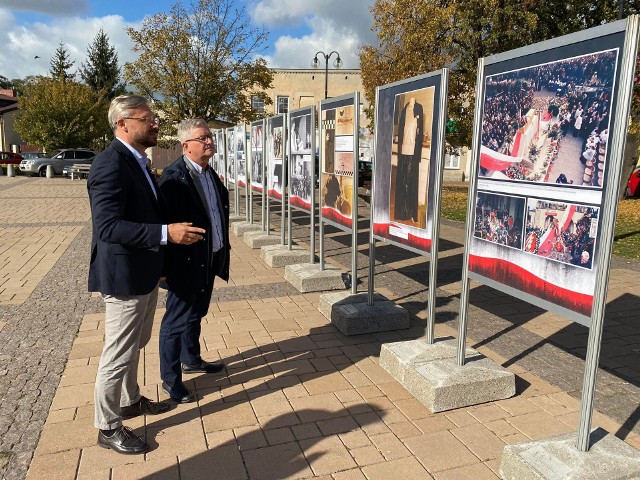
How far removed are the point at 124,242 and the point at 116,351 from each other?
63 centimetres

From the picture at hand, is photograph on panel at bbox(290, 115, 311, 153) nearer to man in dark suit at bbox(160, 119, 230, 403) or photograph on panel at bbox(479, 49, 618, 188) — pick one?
man in dark suit at bbox(160, 119, 230, 403)

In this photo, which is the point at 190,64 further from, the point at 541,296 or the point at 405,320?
the point at 541,296

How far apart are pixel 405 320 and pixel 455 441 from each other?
6.19 feet

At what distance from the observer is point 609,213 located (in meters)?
2.30

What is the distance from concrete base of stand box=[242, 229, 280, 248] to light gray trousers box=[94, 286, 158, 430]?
5.88 m

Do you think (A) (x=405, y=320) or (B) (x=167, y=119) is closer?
(A) (x=405, y=320)

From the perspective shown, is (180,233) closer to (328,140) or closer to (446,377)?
(446,377)

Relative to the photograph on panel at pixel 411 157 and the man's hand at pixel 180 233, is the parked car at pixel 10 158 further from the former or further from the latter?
the man's hand at pixel 180 233

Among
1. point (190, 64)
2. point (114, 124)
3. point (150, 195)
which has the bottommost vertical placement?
point (150, 195)

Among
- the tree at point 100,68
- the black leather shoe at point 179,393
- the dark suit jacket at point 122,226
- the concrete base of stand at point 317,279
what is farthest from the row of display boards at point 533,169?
the tree at point 100,68

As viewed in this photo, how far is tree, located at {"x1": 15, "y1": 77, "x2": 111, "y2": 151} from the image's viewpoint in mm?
34219

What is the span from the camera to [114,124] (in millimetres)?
2760

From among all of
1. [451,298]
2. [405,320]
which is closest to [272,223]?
[451,298]

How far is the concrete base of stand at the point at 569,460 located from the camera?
2375 millimetres
